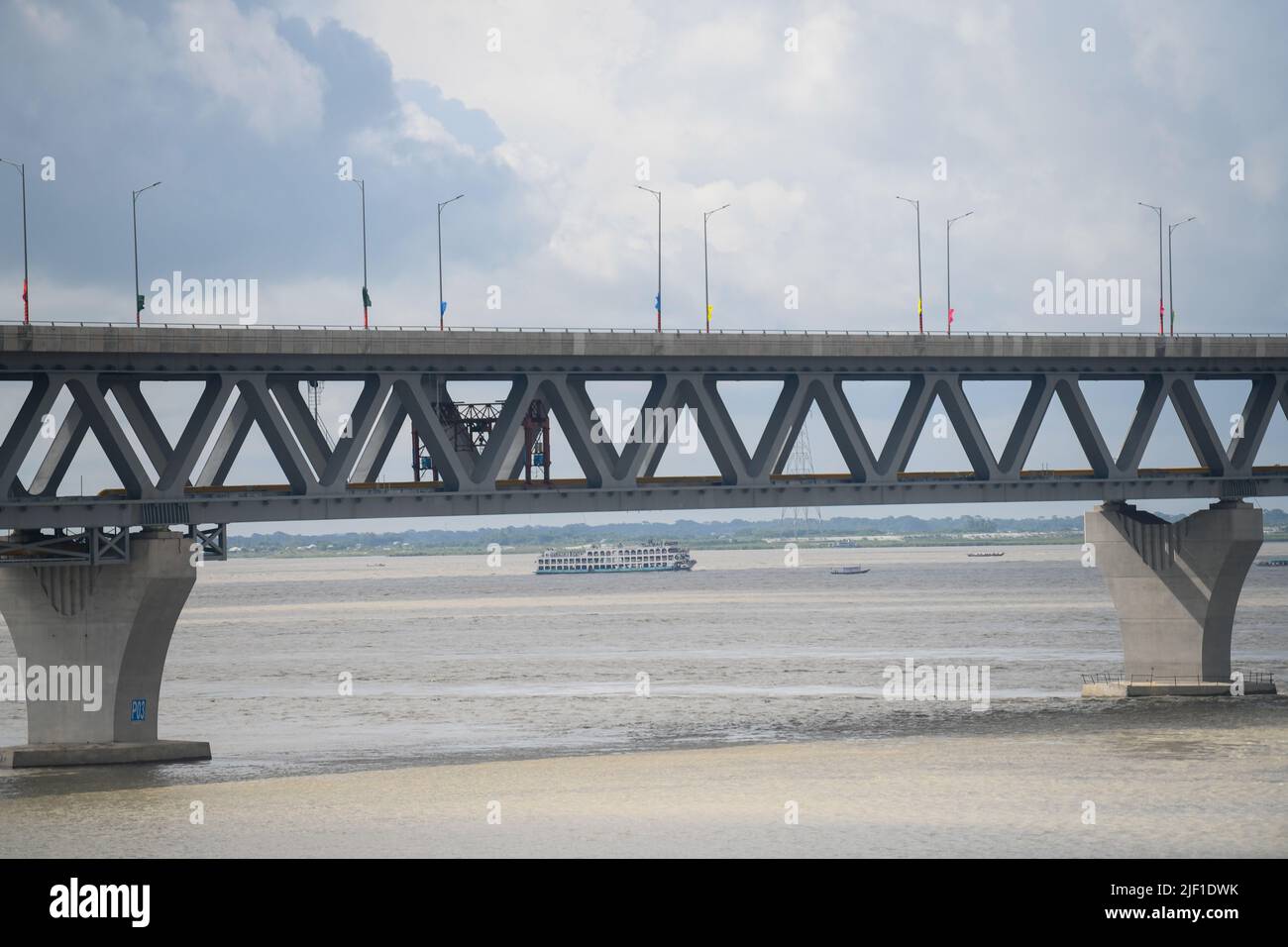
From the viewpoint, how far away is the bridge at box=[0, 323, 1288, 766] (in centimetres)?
4638

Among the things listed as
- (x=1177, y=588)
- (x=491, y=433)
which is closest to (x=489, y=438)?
(x=491, y=433)

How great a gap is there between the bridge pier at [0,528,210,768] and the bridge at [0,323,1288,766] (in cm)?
5

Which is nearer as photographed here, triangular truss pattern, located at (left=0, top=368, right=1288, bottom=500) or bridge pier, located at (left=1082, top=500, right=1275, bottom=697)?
triangular truss pattern, located at (left=0, top=368, right=1288, bottom=500)

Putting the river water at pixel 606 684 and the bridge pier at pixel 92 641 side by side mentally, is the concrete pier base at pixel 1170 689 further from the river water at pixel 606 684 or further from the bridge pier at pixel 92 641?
the bridge pier at pixel 92 641

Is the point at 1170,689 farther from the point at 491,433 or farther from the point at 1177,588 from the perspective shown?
the point at 491,433

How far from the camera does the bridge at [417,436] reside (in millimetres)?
46375

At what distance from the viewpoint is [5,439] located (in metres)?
45.4

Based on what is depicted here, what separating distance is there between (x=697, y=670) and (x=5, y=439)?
48226 mm

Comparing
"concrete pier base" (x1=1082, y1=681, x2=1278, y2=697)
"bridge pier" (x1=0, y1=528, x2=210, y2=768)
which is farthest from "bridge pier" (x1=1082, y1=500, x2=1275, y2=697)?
"bridge pier" (x1=0, y1=528, x2=210, y2=768)

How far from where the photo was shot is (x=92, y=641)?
46.5 m

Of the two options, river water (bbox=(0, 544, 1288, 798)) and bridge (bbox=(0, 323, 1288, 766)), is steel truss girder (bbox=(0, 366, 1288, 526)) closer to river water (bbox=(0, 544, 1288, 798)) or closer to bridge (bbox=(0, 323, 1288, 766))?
bridge (bbox=(0, 323, 1288, 766))

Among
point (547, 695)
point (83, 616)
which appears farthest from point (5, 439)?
point (547, 695)

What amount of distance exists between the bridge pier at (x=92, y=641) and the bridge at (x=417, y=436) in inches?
2.1
